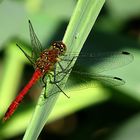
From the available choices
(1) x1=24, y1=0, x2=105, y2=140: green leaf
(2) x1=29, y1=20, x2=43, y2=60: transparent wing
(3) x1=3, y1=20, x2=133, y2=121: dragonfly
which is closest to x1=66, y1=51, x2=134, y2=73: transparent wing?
(3) x1=3, y1=20, x2=133, y2=121: dragonfly

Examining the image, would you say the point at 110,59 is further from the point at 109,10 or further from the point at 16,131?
the point at 109,10

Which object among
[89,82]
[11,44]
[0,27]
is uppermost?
[0,27]

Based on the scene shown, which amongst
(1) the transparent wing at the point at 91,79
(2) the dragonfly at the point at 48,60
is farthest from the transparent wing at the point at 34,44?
(1) the transparent wing at the point at 91,79

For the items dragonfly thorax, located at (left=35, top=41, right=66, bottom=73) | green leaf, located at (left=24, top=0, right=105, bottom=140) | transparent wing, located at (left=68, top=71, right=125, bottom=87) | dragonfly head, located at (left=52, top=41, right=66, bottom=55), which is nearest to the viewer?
green leaf, located at (left=24, top=0, right=105, bottom=140)

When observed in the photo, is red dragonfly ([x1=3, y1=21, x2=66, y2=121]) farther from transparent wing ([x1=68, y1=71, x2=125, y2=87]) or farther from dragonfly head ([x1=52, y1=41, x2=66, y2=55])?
transparent wing ([x1=68, y1=71, x2=125, y2=87])

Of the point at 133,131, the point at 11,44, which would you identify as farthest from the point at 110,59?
the point at 11,44

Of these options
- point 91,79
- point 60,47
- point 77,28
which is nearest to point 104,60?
point 91,79
